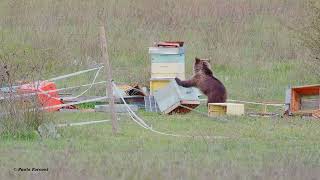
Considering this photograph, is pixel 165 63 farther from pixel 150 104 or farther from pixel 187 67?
pixel 187 67

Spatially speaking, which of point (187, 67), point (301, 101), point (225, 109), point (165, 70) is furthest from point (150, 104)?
point (187, 67)

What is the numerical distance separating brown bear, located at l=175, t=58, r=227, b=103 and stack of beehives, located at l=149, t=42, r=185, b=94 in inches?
14.4

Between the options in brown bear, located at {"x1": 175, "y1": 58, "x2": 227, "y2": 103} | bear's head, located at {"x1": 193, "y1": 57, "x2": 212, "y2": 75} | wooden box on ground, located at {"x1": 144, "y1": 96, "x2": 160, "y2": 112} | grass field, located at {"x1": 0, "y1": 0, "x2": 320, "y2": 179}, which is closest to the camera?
grass field, located at {"x1": 0, "y1": 0, "x2": 320, "y2": 179}

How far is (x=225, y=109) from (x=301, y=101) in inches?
60.5

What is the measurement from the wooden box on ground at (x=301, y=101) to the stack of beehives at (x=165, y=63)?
2326 mm

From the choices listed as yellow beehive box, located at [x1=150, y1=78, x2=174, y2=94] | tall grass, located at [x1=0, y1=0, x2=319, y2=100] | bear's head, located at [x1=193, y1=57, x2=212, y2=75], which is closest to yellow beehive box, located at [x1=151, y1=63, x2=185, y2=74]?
yellow beehive box, located at [x1=150, y1=78, x2=174, y2=94]

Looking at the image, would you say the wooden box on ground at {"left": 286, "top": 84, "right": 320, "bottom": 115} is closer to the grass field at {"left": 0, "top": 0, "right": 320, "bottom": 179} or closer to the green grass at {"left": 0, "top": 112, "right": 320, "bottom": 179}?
the grass field at {"left": 0, "top": 0, "right": 320, "bottom": 179}

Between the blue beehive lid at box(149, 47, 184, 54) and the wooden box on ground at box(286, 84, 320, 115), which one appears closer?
the wooden box on ground at box(286, 84, 320, 115)

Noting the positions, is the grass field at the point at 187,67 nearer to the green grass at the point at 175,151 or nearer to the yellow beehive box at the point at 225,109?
the green grass at the point at 175,151

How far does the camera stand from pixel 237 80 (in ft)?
70.4

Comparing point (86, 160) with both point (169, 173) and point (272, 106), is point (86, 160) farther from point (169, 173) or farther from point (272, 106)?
point (272, 106)

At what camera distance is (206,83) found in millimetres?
17453

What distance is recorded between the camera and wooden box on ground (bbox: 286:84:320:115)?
1625 cm

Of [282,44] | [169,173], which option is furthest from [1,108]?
[282,44]
